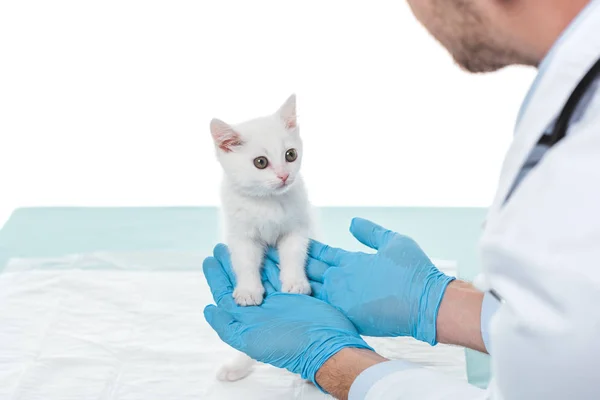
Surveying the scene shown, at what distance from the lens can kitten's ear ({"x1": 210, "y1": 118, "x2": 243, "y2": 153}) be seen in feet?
5.40

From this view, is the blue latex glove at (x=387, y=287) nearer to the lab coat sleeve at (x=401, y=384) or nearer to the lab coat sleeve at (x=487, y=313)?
the lab coat sleeve at (x=487, y=313)

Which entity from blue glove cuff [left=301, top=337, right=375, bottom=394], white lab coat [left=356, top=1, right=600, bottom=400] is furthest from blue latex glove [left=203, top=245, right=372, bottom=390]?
white lab coat [left=356, top=1, right=600, bottom=400]

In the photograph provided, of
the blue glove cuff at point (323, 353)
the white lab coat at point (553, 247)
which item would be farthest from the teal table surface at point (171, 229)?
the white lab coat at point (553, 247)

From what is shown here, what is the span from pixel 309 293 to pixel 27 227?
1.29m

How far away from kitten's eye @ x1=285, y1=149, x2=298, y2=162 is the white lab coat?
772mm

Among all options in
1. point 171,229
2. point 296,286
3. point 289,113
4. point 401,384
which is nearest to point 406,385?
point 401,384

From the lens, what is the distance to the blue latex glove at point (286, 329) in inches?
61.6

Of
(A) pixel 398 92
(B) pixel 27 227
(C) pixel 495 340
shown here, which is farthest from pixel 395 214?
(C) pixel 495 340

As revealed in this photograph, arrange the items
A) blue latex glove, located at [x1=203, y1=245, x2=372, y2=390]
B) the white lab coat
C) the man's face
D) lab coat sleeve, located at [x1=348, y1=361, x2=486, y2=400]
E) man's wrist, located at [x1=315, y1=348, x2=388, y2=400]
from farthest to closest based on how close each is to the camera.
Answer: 1. blue latex glove, located at [x1=203, y1=245, x2=372, y2=390]
2. man's wrist, located at [x1=315, y1=348, x2=388, y2=400]
3. lab coat sleeve, located at [x1=348, y1=361, x2=486, y2=400]
4. the man's face
5. the white lab coat

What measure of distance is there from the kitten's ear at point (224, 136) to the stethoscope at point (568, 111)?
80 centimetres

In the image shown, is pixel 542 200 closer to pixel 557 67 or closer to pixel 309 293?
pixel 557 67

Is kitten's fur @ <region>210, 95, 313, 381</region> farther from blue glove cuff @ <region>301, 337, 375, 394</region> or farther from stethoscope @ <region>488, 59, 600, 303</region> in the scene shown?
stethoscope @ <region>488, 59, 600, 303</region>

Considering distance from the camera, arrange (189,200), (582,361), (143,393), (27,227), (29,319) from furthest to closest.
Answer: (189,200), (27,227), (29,319), (143,393), (582,361)

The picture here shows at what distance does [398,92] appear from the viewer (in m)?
3.40
